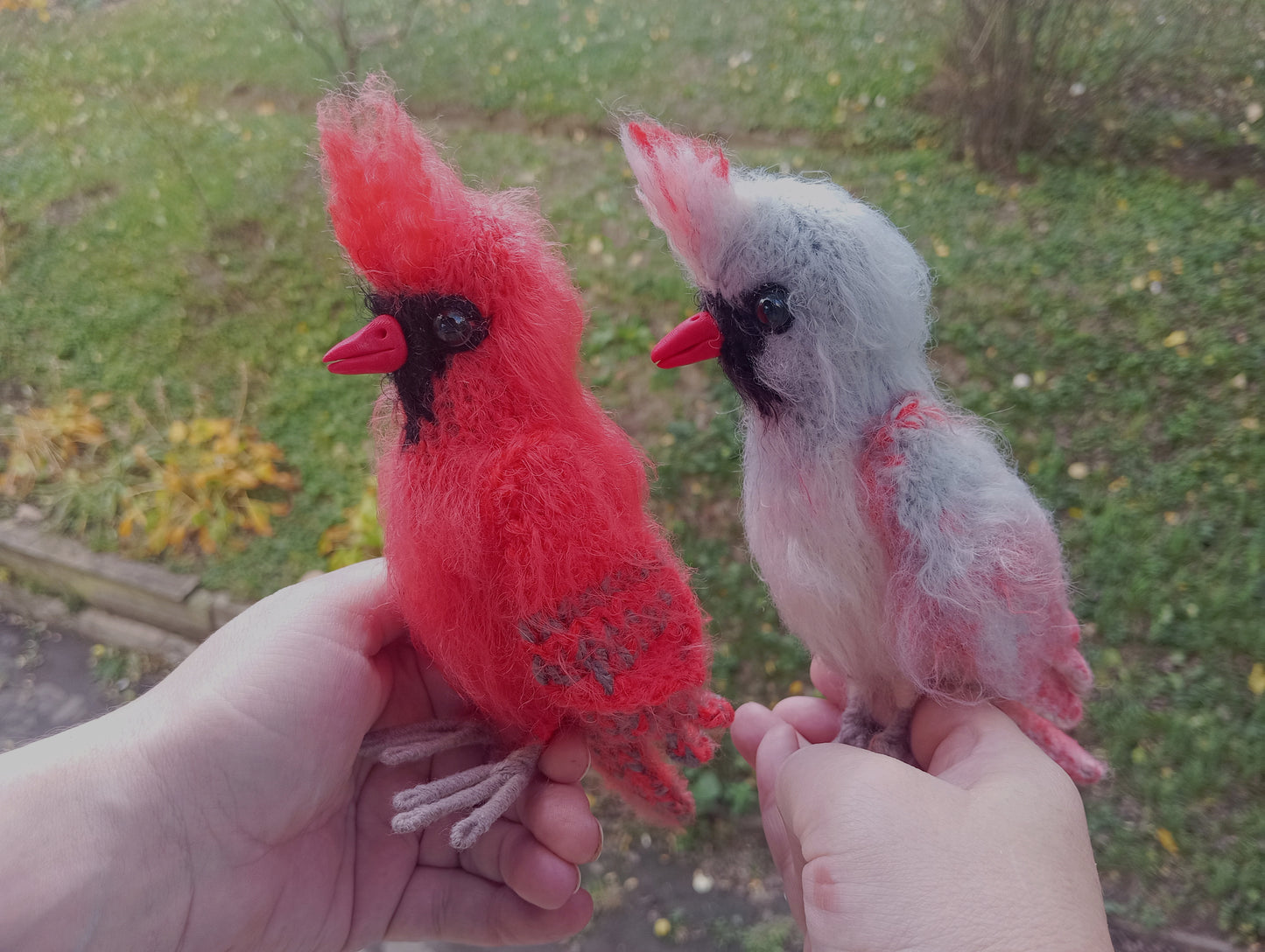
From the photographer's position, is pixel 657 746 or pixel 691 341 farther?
pixel 657 746

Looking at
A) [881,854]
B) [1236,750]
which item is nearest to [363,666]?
[881,854]

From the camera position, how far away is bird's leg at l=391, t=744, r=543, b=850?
3.54ft

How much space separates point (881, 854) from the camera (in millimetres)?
951

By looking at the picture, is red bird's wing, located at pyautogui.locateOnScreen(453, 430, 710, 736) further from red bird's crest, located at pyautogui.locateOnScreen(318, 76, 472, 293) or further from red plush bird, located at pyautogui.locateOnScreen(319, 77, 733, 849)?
red bird's crest, located at pyautogui.locateOnScreen(318, 76, 472, 293)

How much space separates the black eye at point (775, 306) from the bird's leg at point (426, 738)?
834mm

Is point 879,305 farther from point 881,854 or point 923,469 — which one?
point 881,854

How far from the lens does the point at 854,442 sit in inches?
43.0

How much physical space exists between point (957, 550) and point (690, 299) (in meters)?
2.07

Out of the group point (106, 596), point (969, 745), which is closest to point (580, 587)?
point (969, 745)

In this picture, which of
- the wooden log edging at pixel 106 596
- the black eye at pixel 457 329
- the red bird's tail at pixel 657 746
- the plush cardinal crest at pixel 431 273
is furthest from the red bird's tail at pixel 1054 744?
the wooden log edging at pixel 106 596

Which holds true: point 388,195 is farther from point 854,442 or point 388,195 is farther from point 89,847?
point 89,847

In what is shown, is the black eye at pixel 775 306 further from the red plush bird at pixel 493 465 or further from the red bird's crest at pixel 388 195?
the red bird's crest at pixel 388 195

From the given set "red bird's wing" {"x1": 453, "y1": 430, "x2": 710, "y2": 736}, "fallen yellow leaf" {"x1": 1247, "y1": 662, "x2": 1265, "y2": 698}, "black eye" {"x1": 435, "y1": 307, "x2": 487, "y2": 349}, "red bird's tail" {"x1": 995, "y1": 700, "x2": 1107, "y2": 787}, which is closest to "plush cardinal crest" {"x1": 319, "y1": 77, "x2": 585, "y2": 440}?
"black eye" {"x1": 435, "y1": 307, "x2": 487, "y2": 349}

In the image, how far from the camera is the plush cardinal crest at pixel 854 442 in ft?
3.39
